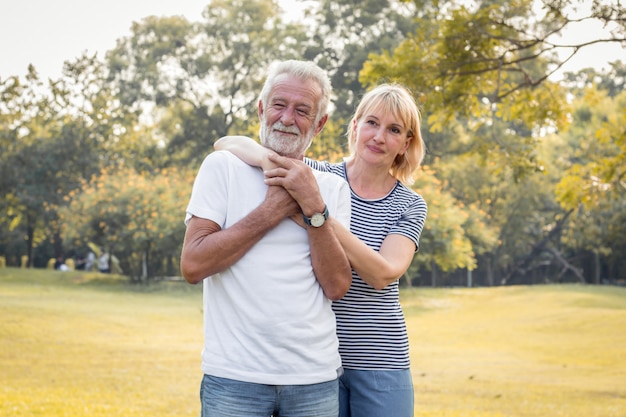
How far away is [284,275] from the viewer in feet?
7.50

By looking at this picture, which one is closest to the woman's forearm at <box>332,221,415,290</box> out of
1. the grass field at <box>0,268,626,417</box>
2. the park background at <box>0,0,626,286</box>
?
the grass field at <box>0,268,626,417</box>

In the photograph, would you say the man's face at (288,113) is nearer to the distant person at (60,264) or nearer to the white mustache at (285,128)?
the white mustache at (285,128)

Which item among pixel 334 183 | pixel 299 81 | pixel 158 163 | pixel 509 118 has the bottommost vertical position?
pixel 334 183

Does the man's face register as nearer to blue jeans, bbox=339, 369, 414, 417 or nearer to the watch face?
the watch face

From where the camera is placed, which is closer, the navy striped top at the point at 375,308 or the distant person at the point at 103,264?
the navy striped top at the point at 375,308

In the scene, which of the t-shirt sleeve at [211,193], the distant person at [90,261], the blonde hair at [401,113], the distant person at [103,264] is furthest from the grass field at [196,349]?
the t-shirt sleeve at [211,193]

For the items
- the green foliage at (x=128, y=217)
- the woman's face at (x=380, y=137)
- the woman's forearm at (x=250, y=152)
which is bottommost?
the woman's forearm at (x=250, y=152)

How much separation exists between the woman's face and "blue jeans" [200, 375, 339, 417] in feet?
3.20

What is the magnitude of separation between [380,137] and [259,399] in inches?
44.7

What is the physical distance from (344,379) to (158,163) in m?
28.0

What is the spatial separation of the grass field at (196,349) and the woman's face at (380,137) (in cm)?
564

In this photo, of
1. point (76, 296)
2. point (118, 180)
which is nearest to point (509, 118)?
point (76, 296)

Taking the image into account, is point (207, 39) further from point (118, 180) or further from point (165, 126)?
point (118, 180)

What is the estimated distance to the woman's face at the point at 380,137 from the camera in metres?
2.96
